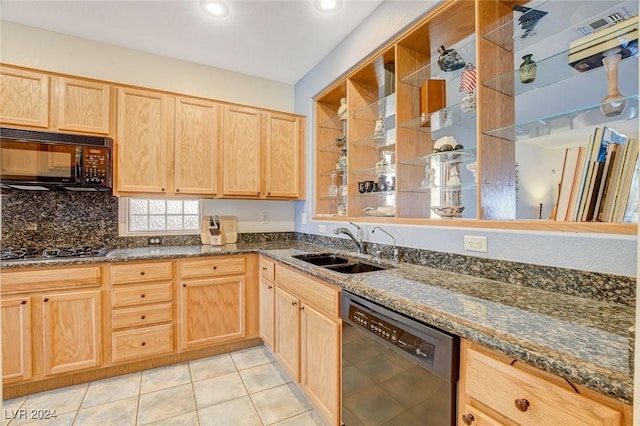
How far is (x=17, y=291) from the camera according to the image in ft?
6.31

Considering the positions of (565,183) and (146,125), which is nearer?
(565,183)

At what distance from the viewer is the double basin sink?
6.70 ft

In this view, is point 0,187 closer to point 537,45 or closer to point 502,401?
point 502,401

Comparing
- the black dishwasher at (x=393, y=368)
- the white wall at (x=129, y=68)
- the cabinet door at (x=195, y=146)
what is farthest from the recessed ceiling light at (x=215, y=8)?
the black dishwasher at (x=393, y=368)

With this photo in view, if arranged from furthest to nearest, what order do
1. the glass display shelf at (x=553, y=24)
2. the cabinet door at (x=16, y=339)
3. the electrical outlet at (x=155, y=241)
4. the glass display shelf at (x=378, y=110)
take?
the electrical outlet at (x=155, y=241), the glass display shelf at (x=378, y=110), the cabinet door at (x=16, y=339), the glass display shelf at (x=553, y=24)

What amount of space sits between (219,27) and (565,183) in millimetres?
2521

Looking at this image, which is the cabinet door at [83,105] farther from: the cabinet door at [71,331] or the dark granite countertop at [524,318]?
the dark granite countertop at [524,318]

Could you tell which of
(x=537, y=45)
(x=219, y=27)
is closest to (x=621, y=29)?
(x=537, y=45)

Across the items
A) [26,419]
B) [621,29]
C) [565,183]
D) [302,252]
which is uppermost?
[621,29]

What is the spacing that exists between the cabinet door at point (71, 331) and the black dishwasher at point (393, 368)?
1890 millimetres

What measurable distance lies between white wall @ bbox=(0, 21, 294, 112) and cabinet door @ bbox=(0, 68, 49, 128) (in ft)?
1.10

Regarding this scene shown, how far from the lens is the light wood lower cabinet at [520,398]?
644 millimetres

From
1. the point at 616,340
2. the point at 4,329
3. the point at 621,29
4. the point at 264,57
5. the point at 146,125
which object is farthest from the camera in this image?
the point at 264,57

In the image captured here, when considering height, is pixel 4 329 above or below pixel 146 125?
below
